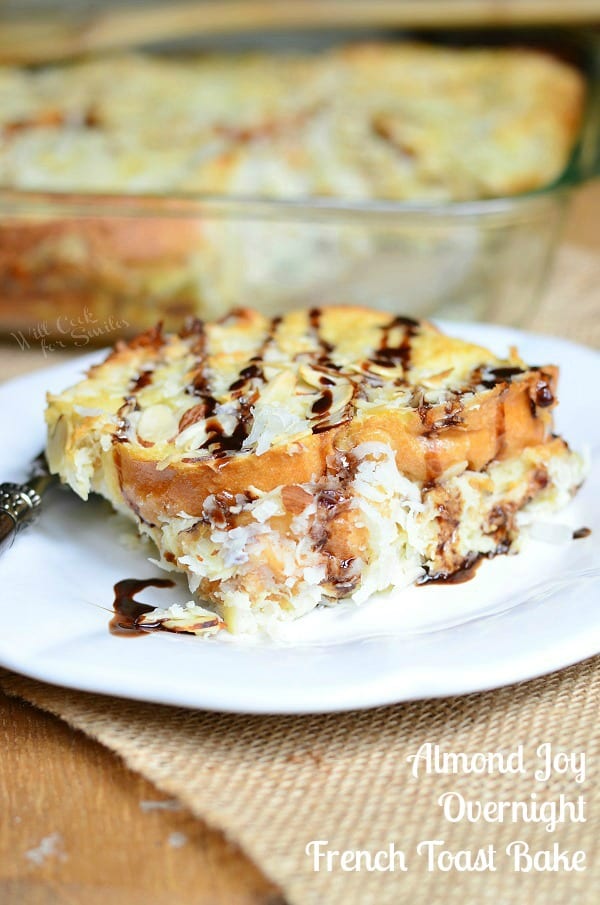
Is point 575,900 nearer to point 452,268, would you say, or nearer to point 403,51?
point 452,268

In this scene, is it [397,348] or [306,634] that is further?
[397,348]

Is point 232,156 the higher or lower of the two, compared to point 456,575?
higher

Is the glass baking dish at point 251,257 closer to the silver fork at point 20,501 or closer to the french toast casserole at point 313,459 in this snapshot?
the french toast casserole at point 313,459

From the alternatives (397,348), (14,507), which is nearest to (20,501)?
(14,507)

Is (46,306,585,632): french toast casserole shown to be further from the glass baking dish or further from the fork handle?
the glass baking dish

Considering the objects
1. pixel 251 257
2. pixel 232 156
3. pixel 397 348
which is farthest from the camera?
pixel 232 156

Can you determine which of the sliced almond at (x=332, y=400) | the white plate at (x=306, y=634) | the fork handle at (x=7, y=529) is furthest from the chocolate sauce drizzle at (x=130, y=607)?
the sliced almond at (x=332, y=400)

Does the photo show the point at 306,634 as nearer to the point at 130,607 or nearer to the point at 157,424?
the point at 130,607
